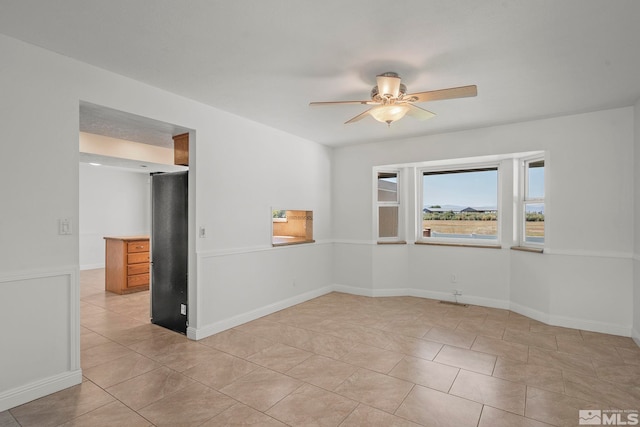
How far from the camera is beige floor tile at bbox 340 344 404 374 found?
2957mm

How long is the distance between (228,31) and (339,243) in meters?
4.13

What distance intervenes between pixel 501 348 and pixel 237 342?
2.69 metres

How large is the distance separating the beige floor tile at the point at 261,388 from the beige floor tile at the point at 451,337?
5.63ft

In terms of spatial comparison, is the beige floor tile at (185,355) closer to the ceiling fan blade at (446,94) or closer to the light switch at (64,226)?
the light switch at (64,226)

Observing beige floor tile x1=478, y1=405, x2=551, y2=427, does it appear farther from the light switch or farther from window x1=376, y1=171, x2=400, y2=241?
window x1=376, y1=171, x2=400, y2=241

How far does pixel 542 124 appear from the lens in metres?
4.16

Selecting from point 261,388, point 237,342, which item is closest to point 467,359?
point 261,388

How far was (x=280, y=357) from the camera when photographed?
10.3ft

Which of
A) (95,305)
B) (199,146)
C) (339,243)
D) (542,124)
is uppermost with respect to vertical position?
(542,124)

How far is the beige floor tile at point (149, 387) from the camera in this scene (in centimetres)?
243

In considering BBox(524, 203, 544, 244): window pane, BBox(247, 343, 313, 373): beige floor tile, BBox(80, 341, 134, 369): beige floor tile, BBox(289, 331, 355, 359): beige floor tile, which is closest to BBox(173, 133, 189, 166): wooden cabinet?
BBox(80, 341, 134, 369): beige floor tile

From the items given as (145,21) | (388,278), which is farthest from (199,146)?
(388,278)

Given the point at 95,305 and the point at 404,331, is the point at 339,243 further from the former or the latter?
the point at 95,305

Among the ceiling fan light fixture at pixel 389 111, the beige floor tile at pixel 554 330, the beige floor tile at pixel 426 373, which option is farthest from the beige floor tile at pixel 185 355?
the beige floor tile at pixel 554 330
